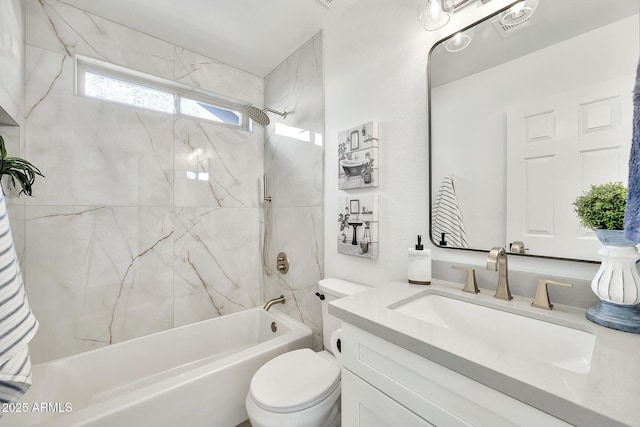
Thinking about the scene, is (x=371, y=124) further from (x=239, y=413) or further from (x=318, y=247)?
(x=239, y=413)

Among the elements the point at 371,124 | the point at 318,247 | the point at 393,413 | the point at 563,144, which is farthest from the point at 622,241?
the point at 318,247

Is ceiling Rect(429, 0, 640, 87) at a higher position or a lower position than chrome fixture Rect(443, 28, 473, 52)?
lower

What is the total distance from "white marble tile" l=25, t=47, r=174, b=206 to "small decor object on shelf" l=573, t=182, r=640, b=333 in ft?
7.41

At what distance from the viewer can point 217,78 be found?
2100 mm

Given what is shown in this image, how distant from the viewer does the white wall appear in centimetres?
118

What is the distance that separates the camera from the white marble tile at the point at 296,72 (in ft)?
5.85

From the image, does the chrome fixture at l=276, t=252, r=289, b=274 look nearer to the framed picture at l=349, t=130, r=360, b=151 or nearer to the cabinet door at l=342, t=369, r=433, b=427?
the framed picture at l=349, t=130, r=360, b=151

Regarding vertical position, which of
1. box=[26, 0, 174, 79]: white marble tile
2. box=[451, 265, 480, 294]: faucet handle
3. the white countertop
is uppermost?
box=[26, 0, 174, 79]: white marble tile

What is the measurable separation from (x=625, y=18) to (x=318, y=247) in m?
1.58

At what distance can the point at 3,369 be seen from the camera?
1.81ft

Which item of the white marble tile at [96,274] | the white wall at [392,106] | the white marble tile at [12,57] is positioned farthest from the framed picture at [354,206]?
the white marble tile at [12,57]

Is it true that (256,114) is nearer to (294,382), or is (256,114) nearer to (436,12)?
(436,12)

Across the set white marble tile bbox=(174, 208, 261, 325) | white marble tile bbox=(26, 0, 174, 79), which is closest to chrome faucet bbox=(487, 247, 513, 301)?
white marble tile bbox=(174, 208, 261, 325)

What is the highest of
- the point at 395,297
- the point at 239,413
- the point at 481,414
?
the point at 395,297
